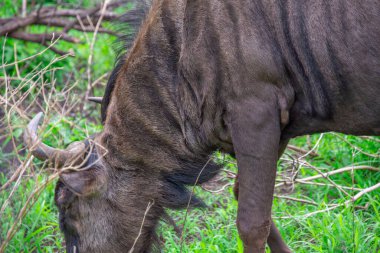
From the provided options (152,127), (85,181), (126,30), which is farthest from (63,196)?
(126,30)

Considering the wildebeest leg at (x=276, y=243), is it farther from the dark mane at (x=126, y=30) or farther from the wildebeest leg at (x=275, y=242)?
the dark mane at (x=126, y=30)

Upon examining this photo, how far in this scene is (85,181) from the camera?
13.9 ft

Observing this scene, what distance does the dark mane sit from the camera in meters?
4.41

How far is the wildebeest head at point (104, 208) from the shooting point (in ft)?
14.1

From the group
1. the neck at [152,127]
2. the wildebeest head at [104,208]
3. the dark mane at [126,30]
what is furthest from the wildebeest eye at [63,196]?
the dark mane at [126,30]

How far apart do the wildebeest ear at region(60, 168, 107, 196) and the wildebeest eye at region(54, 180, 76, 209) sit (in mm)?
150

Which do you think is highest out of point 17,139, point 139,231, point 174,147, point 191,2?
point 191,2

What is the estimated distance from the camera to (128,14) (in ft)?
14.6

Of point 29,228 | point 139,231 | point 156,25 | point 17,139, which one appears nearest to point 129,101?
point 156,25

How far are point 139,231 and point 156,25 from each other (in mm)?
1242

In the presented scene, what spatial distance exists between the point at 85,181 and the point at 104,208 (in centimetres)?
23

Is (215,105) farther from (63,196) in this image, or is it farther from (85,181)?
(63,196)

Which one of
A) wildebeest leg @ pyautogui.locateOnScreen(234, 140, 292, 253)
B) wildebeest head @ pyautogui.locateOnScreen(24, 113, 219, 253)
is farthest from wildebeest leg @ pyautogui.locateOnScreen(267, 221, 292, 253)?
wildebeest head @ pyautogui.locateOnScreen(24, 113, 219, 253)

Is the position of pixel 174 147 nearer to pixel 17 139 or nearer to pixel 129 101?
pixel 129 101
